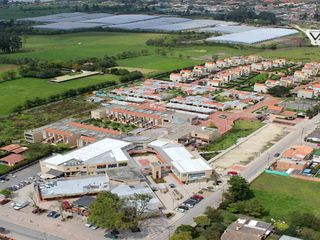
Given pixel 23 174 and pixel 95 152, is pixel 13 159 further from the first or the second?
pixel 95 152

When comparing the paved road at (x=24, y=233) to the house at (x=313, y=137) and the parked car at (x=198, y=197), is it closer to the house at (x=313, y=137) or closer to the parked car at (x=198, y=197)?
the parked car at (x=198, y=197)

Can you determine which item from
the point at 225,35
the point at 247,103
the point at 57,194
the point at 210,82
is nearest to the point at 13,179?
the point at 57,194

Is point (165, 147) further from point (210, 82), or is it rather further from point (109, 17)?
point (109, 17)

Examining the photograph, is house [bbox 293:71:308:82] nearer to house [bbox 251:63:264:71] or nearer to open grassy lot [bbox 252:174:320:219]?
house [bbox 251:63:264:71]

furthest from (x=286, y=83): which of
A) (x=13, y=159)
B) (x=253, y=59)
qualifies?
(x=13, y=159)

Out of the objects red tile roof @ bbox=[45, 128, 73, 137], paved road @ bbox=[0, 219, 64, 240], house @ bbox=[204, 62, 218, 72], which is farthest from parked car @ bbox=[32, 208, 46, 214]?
house @ bbox=[204, 62, 218, 72]
